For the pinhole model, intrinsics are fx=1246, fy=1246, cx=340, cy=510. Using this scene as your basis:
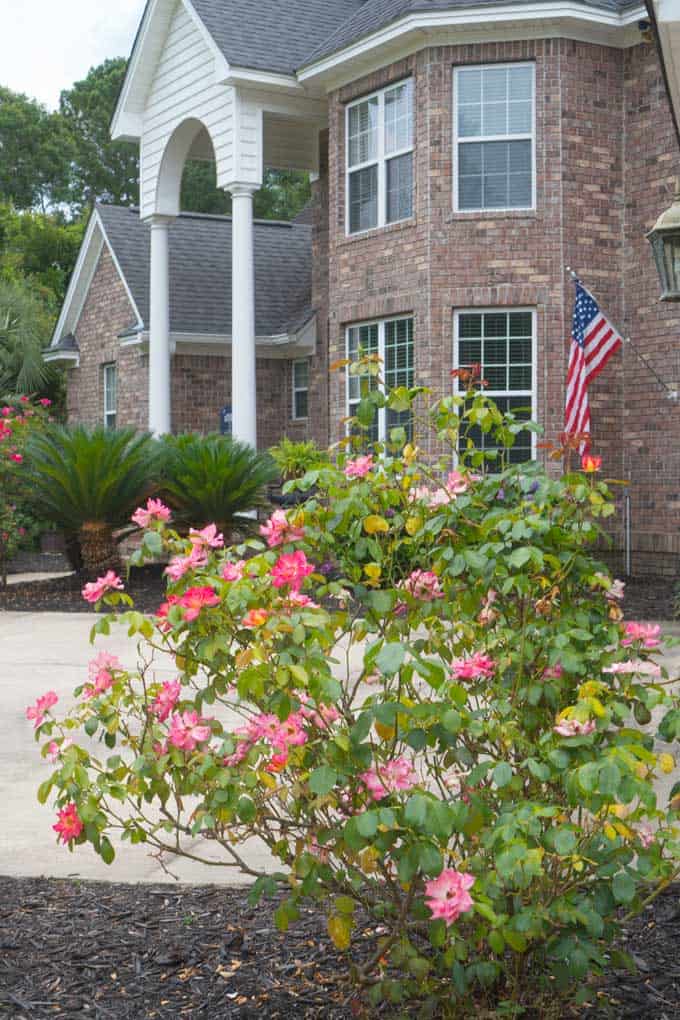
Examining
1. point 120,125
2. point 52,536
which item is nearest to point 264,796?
point 120,125

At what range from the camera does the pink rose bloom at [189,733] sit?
115 inches

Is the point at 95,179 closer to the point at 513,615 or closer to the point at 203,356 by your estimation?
the point at 203,356

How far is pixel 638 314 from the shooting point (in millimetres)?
15125

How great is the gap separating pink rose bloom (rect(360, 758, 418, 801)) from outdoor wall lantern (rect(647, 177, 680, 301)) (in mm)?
4882

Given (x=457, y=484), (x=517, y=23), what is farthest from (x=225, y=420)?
(x=457, y=484)

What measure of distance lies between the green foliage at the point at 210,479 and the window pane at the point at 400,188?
380 cm

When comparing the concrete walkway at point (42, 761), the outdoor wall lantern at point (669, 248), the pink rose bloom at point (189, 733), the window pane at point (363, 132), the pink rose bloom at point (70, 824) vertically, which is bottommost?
the concrete walkway at point (42, 761)

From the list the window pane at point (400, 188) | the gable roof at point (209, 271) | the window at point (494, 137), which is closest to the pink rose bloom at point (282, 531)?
the window at point (494, 137)

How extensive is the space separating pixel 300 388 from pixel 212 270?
3.08 meters

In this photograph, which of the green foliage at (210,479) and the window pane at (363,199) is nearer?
the green foliage at (210,479)

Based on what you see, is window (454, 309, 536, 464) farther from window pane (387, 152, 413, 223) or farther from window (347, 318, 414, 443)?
window pane (387, 152, 413, 223)

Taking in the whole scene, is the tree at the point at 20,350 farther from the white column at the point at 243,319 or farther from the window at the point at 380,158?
the window at the point at 380,158

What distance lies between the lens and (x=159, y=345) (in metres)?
19.2

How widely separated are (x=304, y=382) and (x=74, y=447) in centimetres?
835
